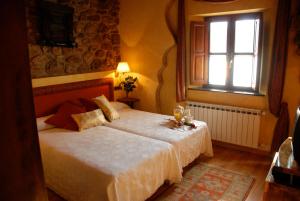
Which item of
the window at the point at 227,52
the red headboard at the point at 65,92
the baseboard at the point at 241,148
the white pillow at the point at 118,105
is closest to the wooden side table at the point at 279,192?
the baseboard at the point at 241,148

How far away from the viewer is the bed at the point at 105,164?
6.47 ft

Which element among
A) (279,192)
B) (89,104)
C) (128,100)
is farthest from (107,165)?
(128,100)

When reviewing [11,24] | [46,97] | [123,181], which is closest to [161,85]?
[46,97]

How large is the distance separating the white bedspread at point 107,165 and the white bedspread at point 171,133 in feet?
0.51

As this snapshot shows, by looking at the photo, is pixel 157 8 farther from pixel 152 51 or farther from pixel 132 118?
pixel 132 118

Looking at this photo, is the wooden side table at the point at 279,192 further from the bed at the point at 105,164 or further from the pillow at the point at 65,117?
the pillow at the point at 65,117

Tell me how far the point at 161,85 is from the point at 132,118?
988mm

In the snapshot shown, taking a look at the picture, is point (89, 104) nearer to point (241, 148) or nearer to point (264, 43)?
point (241, 148)

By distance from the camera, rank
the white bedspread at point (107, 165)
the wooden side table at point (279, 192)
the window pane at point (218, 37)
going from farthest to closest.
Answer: the window pane at point (218, 37) < the white bedspread at point (107, 165) < the wooden side table at point (279, 192)

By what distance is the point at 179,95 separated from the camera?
3.88 m

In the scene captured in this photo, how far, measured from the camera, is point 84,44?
3.94m

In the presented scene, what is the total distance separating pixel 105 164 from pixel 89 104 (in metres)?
1.68

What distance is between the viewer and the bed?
6.47 feet

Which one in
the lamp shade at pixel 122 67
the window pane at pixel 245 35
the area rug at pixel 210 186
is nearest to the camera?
the area rug at pixel 210 186
